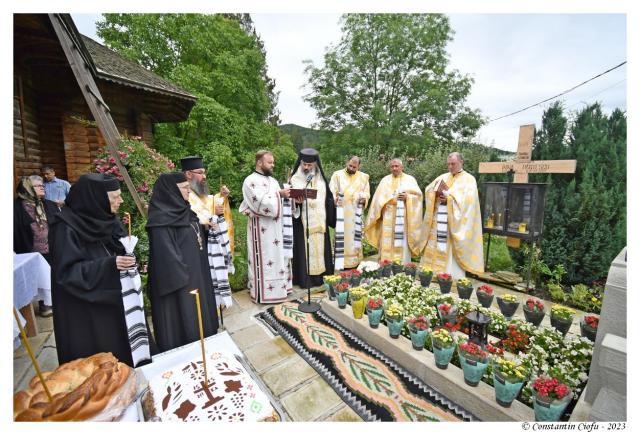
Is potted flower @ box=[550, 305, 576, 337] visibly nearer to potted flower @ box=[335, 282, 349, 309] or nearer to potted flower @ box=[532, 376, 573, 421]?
potted flower @ box=[532, 376, 573, 421]

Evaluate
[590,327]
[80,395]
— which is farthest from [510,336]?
[80,395]

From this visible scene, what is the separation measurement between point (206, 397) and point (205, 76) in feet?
47.2

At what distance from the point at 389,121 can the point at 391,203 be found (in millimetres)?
12238

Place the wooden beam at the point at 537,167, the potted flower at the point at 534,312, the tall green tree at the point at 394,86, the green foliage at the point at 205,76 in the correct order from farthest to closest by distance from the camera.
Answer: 1. the tall green tree at the point at 394,86
2. the green foliage at the point at 205,76
3. the wooden beam at the point at 537,167
4. the potted flower at the point at 534,312

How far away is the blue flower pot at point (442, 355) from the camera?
2.79 metres

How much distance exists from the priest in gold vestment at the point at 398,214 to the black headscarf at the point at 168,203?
4.29m

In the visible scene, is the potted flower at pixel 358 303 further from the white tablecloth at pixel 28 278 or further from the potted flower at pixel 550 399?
the white tablecloth at pixel 28 278

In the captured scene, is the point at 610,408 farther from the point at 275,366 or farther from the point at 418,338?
the point at 275,366

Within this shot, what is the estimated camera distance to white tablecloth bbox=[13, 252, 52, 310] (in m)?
3.22

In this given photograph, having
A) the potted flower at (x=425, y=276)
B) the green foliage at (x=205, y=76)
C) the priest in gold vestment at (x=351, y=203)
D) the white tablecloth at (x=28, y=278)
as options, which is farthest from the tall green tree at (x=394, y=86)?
the white tablecloth at (x=28, y=278)

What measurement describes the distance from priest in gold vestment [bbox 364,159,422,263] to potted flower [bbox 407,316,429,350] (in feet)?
9.41

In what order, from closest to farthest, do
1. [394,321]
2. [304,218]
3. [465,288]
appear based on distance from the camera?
[394,321]
[465,288]
[304,218]

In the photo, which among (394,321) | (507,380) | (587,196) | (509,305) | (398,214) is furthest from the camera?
(398,214)

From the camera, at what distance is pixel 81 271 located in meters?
2.39
